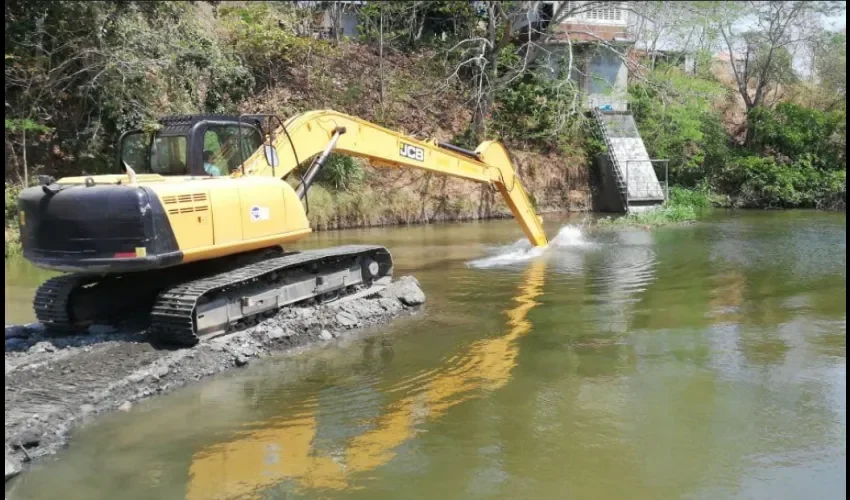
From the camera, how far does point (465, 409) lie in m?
5.61

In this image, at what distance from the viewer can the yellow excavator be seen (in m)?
6.24

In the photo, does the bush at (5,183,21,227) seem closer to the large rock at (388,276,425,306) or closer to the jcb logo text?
the jcb logo text

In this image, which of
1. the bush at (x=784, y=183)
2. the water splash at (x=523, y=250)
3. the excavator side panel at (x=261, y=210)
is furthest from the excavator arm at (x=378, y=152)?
the bush at (x=784, y=183)

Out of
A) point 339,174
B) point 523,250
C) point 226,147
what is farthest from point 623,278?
point 339,174

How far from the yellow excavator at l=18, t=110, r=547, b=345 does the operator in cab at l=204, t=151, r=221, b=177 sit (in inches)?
0.5

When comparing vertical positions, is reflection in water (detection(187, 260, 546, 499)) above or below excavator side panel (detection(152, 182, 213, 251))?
below

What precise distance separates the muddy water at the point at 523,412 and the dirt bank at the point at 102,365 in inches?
6.9

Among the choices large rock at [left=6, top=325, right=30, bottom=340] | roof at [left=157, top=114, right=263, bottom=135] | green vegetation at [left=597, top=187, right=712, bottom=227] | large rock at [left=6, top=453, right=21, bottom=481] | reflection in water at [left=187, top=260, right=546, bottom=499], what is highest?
roof at [left=157, top=114, right=263, bottom=135]

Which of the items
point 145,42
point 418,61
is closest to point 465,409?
point 145,42

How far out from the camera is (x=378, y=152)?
9.58m

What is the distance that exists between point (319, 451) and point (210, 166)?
3.70 metres

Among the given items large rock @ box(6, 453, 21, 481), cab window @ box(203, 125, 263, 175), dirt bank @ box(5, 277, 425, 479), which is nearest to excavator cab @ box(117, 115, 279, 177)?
cab window @ box(203, 125, 263, 175)

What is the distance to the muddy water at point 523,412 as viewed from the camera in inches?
174

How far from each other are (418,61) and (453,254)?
39.4 feet
